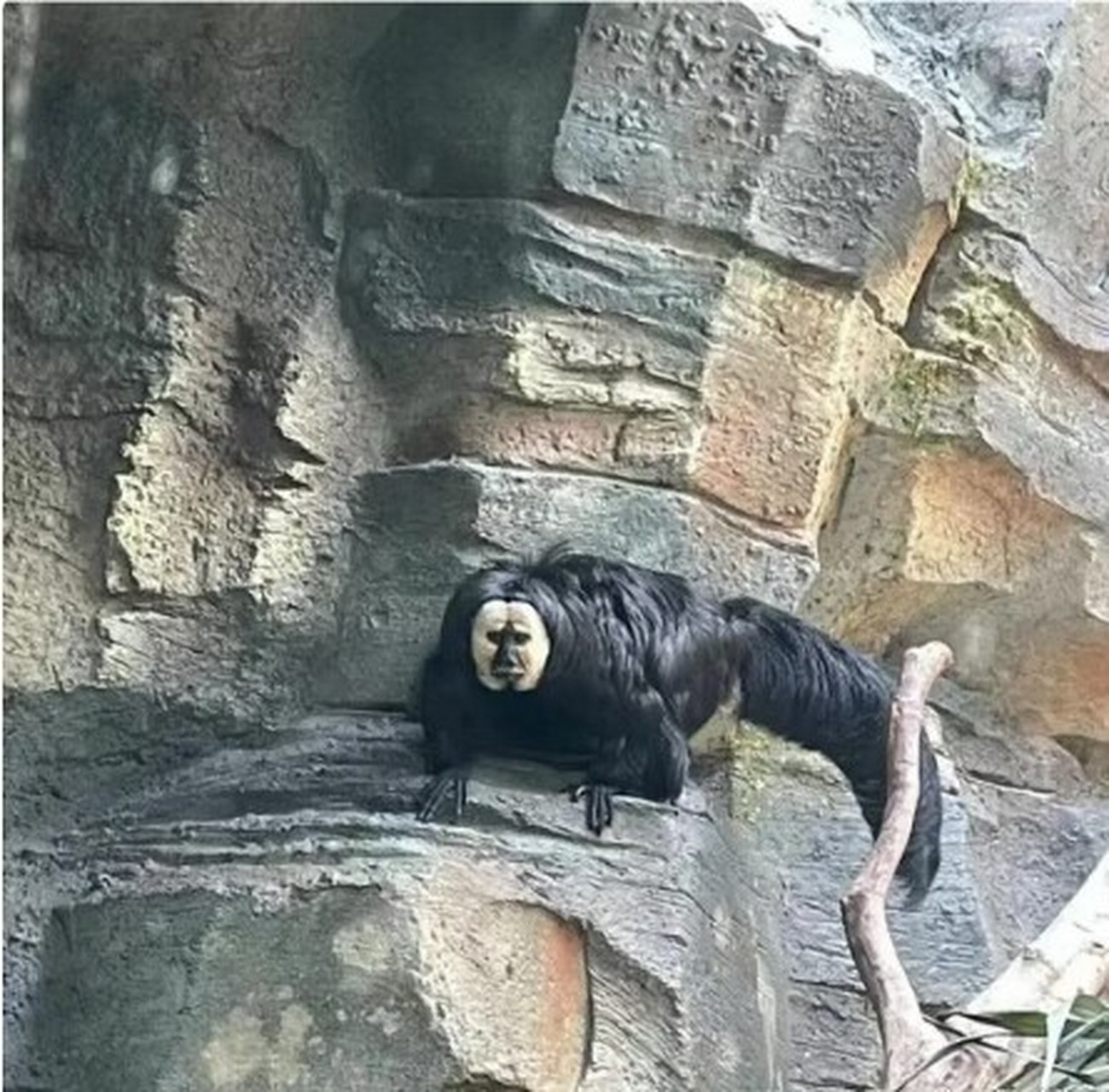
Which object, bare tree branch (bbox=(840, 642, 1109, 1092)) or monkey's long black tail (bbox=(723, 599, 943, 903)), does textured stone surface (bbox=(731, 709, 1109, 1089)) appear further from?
bare tree branch (bbox=(840, 642, 1109, 1092))

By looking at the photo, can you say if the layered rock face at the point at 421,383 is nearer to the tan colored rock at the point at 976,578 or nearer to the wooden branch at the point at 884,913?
the tan colored rock at the point at 976,578

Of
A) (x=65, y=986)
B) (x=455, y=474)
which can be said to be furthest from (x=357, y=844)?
(x=455, y=474)

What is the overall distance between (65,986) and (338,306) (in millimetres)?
826

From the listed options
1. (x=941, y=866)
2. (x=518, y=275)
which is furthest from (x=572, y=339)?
(x=941, y=866)

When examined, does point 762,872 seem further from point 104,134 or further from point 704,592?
point 104,134

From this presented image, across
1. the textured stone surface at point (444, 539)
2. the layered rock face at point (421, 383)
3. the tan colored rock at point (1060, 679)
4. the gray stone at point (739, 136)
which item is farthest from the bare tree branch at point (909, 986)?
the tan colored rock at point (1060, 679)

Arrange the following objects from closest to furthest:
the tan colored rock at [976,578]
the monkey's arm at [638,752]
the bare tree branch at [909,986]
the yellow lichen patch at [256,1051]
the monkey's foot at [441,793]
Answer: the bare tree branch at [909,986] < the yellow lichen patch at [256,1051] < the monkey's foot at [441,793] < the monkey's arm at [638,752] < the tan colored rock at [976,578]

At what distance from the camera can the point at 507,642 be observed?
9.66 ft

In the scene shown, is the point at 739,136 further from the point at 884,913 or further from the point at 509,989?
the point at 884,913

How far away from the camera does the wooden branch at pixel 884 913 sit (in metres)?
2.22

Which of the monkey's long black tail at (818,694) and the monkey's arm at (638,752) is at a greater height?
the monkey's long black tail at (818,694)

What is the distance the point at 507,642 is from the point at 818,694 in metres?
0.38

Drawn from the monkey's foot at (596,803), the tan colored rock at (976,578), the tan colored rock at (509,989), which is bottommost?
the tan colored rock at (509,989)

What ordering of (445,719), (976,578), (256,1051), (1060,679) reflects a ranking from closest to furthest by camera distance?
(256,1051)
(445,719)
(976,578)
(1060,679)
